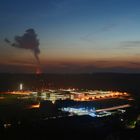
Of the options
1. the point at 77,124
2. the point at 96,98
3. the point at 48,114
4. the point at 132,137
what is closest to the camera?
the point at 132,137

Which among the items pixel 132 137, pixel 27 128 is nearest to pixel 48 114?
pixel 27 128

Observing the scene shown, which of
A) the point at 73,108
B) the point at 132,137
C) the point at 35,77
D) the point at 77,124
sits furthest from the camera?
the point at 35,77

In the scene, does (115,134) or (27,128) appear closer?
(115,134)

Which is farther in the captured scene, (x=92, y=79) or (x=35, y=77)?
(x=92, y=79)

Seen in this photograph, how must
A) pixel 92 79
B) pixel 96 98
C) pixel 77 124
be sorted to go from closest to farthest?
pixel 77 124, pixel 96 98, pixel 92 79

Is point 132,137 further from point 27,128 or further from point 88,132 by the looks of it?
point 27,128

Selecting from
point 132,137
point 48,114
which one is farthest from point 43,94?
point 132,137

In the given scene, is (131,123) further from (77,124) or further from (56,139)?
(56,139)

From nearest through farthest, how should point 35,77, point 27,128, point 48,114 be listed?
point 27,128 < point 48,114 < point 35,77
